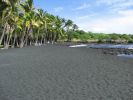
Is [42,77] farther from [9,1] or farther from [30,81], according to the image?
[9,1]

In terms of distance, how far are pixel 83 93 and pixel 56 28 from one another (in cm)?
12783

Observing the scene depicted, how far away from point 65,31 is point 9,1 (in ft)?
385

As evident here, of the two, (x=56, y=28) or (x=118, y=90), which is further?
(x=56, y=28)

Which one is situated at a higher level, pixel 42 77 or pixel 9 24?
pixel 9 24

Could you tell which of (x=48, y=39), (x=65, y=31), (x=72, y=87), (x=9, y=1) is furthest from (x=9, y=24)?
(x=65, y=31)

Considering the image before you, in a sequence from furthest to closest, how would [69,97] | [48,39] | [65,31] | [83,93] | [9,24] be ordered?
[65,31] < [48,39] < [9,24] < [83,93] < [69,97]

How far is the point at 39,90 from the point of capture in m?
20.0

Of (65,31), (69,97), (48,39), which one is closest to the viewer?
(69,97)

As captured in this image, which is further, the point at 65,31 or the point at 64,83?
the point at 65,31

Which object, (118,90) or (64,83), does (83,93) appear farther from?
(64,83)

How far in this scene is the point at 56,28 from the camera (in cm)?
14612

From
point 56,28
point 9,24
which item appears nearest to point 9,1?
point 9,24

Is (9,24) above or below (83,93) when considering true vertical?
above

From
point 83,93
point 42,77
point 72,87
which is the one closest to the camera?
point 83,93
